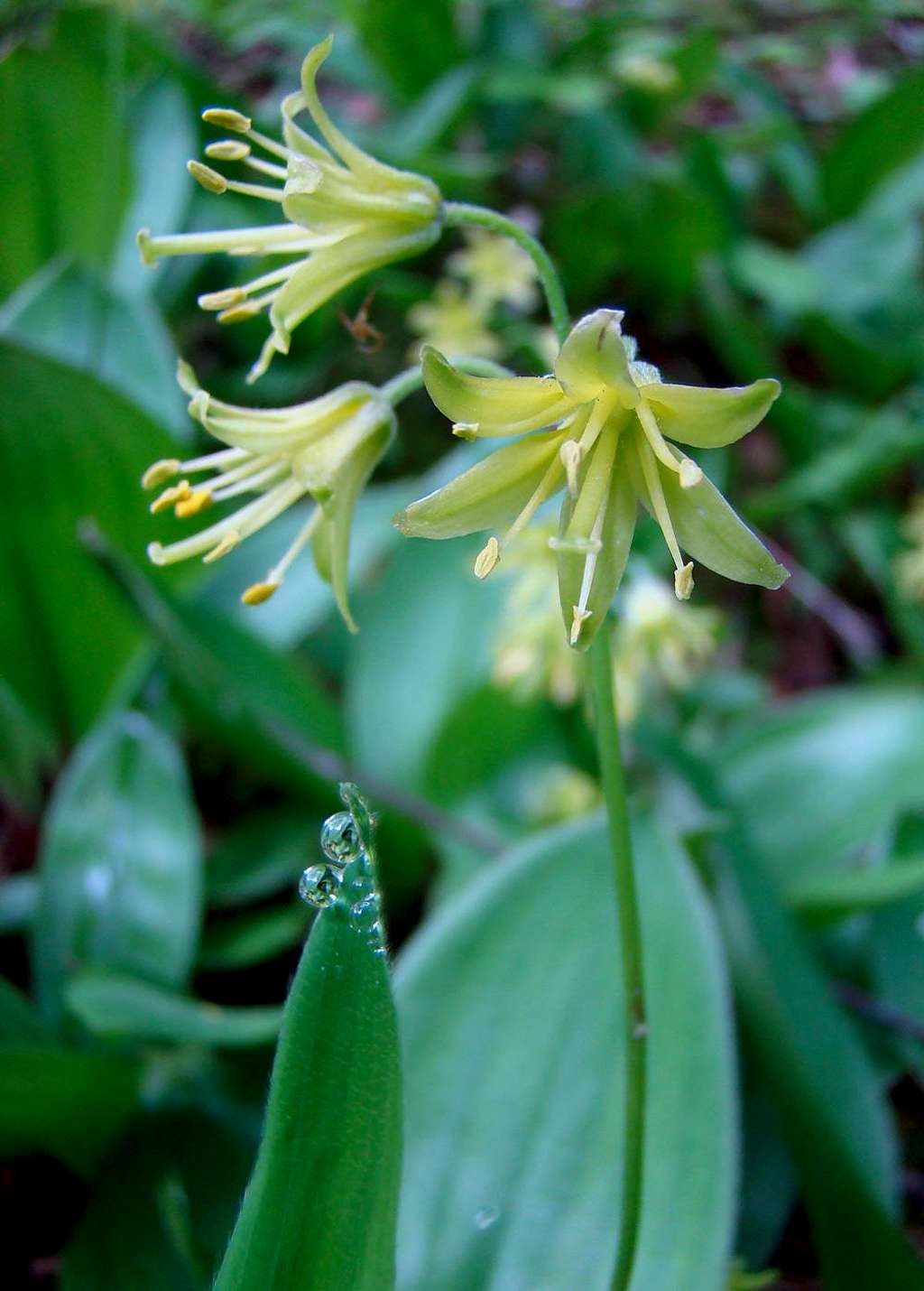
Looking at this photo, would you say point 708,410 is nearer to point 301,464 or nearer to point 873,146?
point 301,464

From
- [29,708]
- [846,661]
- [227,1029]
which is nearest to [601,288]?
[846,661]

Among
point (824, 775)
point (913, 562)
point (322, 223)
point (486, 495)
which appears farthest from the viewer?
point (913, 562)

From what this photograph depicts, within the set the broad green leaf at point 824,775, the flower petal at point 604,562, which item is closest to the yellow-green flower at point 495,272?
the broad green leaf at point 824,775

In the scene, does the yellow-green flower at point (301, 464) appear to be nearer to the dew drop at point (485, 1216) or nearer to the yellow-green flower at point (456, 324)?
the dew drop at point (485, 1216)

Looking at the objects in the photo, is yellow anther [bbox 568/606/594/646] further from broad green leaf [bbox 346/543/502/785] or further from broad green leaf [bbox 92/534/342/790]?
broad green leaf [bbox 346/543/502/785]

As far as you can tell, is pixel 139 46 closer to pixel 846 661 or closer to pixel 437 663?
pixel 437 663

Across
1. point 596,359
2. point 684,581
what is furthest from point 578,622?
point 596,359
